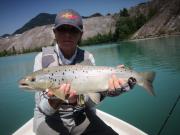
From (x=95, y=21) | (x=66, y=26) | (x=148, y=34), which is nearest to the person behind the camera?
(x=66, y=26)

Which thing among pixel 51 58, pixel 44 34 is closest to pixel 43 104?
pixel 51 58

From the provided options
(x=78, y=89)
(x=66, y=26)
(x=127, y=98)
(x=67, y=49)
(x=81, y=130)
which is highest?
(x=66, y=26)

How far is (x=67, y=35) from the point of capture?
4.44 m

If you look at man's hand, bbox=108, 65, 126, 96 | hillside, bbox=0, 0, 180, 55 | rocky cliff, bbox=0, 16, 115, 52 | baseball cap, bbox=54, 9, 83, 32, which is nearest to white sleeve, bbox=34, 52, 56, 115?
baseball cap, bbox=54, 9, 83, 32

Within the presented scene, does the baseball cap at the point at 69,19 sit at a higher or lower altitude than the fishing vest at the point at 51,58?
higher

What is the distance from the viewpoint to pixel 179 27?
80.7m

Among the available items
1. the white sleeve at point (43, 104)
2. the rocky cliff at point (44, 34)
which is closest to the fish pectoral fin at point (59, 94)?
the white sleeve at point (43, 104)

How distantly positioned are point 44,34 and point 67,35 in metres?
154

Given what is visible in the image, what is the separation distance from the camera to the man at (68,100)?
422cm

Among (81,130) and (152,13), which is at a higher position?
(152,13)

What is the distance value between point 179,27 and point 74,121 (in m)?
81.5

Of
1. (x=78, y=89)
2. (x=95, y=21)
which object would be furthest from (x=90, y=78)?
(x=95, y=21)

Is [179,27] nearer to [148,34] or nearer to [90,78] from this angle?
[148,34]

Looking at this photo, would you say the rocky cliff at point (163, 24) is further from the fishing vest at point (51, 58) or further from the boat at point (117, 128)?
the fishing vest at point (51, 58)
